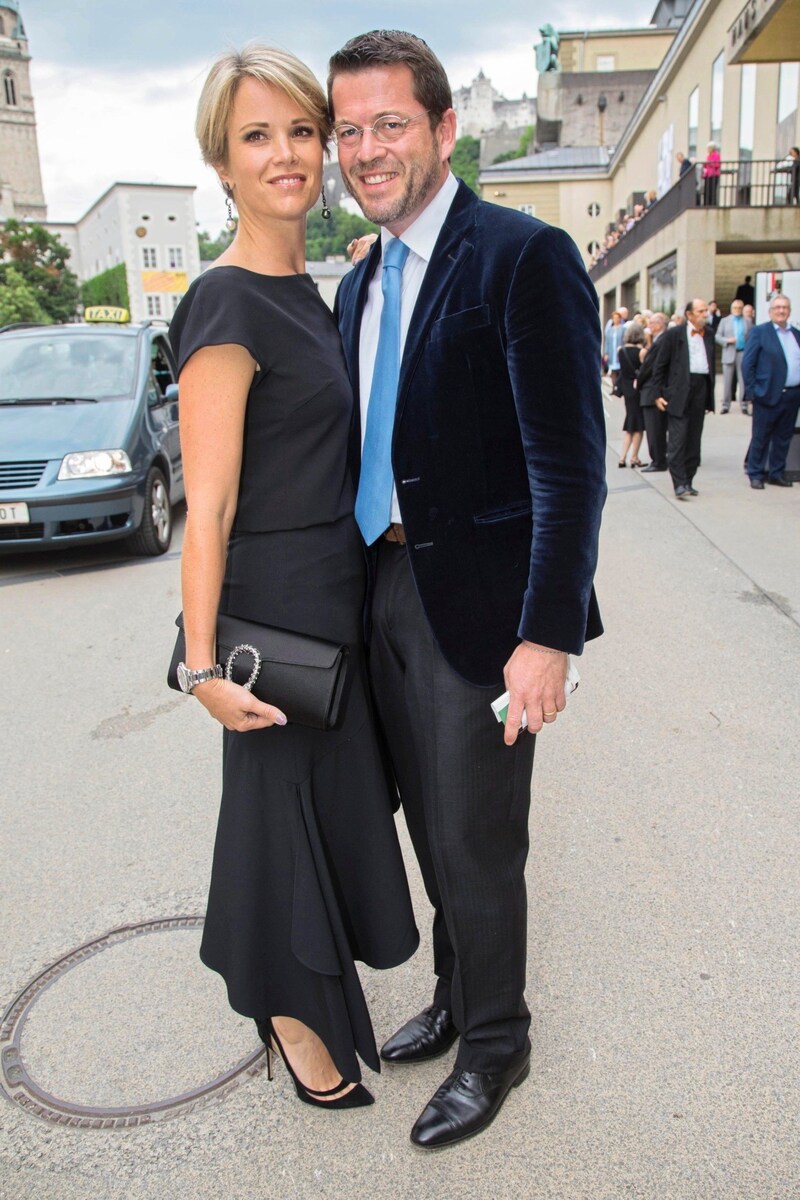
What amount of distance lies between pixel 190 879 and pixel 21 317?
72.6 metres

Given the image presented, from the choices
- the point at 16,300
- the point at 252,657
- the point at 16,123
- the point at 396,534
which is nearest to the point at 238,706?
the point at 252,657

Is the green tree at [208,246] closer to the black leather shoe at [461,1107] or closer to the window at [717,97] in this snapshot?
the window at [717,97]

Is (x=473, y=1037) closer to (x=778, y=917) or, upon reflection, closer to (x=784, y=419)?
(x=778, y=917)

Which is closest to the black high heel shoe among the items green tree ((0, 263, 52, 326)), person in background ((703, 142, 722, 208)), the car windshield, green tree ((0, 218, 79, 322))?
the car windshield

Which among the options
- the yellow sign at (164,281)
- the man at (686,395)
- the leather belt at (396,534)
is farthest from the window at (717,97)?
the yellow sign at (164,281)

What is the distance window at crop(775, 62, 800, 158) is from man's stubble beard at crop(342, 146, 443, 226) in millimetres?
23274

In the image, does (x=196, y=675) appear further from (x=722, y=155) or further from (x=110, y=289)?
(x=110, y=289)

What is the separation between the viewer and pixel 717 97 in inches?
1054

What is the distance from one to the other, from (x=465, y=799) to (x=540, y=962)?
95 centimetres

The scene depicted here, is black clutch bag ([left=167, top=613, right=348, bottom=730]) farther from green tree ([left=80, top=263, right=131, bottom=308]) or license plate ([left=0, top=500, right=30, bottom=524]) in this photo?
green tree ([left=80, top=263, right=131, bottom=308])

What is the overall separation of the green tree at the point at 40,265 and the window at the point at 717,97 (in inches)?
2394

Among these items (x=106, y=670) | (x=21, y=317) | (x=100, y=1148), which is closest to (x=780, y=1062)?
(x=100, y=1148)

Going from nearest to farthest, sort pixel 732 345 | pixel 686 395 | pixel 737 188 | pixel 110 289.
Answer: pixel 686 395, pixel 732 345, pixel 737 188, pixel 110 289

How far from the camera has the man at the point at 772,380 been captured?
10.2 metres
